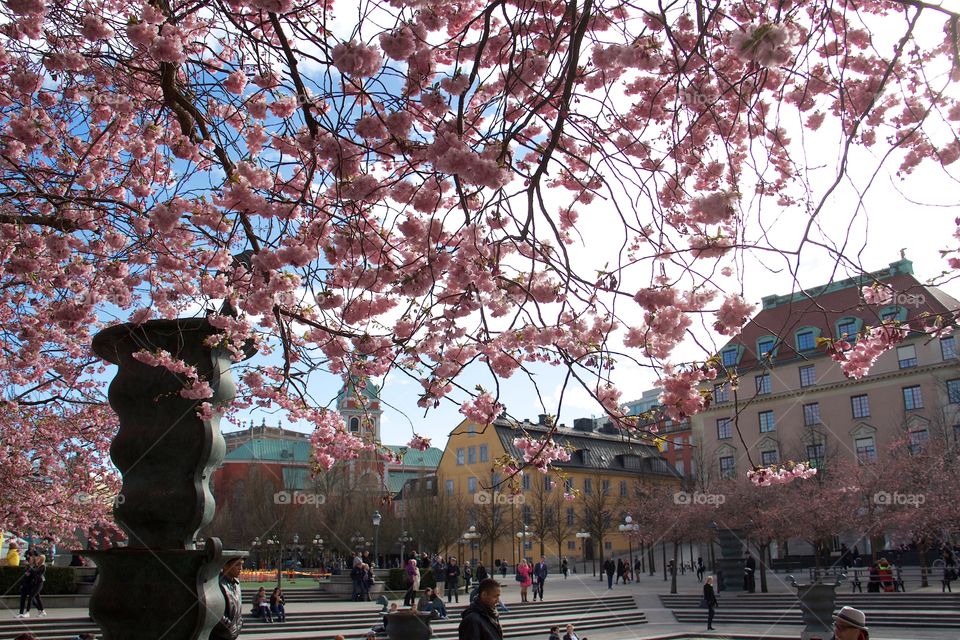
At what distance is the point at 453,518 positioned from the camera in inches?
1711

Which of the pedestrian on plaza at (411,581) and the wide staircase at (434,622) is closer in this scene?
the wide staircase at (434,622)

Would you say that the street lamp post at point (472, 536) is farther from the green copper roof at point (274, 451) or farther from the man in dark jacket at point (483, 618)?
the man in dark jacket at point (483, 618)

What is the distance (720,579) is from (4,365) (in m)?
24.1

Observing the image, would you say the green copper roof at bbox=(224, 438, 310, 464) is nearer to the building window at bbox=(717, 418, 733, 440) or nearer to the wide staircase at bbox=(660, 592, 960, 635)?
the building window at bbox=(717, 418, 733, 440)

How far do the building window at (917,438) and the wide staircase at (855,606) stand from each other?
38.7 feet

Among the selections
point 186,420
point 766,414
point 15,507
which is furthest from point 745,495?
point 186,420

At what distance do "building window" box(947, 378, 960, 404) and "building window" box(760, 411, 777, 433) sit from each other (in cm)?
939

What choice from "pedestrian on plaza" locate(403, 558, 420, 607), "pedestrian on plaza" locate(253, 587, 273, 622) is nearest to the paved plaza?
"pedestrian on plaza" locate(253, 587, 273, 622)

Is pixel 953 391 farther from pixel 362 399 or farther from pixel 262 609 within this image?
pixel 362 399

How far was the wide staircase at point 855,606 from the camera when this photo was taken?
19125 millimetres

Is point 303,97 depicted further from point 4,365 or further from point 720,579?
point 720,579

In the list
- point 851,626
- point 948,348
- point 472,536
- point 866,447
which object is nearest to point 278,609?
point 851,626

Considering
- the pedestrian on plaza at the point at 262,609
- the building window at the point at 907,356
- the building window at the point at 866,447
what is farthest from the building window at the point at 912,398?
the pedestrian on plaza at the point at 262,609

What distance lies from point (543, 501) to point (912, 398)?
1939 cm
